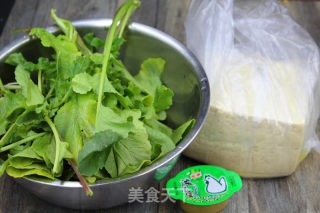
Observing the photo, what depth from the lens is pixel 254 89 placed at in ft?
2.92

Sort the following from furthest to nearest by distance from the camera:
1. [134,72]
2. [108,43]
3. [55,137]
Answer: [134,72] → [108,43] → [55,137]

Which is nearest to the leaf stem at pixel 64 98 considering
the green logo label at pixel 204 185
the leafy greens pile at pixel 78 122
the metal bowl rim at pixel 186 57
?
the leafy greens pile at pixel 78 122

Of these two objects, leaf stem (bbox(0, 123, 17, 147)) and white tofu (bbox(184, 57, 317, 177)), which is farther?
white tofu (bbox(184, 57, 317, 177))

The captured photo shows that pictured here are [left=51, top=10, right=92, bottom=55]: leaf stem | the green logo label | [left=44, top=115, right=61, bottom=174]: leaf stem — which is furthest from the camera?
[left=51, top=10, right=92, bottom=55]: leaf stem

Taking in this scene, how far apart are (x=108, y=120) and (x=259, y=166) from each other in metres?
0.40

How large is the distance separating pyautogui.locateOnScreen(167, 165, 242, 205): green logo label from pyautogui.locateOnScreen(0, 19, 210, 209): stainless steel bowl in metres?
0.04

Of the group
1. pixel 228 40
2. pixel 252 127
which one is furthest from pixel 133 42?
pixel 252 127

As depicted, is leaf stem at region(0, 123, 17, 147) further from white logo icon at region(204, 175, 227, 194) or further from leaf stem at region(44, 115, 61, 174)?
white logo icon at region(204, 175, 227, 194)

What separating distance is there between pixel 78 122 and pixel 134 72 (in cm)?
32

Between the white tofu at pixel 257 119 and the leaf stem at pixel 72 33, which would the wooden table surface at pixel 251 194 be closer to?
the white tofu at pixel 257 119

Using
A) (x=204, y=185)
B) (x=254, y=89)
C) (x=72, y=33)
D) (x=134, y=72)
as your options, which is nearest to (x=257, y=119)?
(x=254, y=89)

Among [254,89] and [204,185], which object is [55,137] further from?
[254,89]

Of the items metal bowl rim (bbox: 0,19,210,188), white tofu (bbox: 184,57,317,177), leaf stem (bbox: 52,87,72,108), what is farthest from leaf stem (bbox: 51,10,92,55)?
white tofu (bbox: 184,57,317,177)

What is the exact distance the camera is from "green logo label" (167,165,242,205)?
78cm
